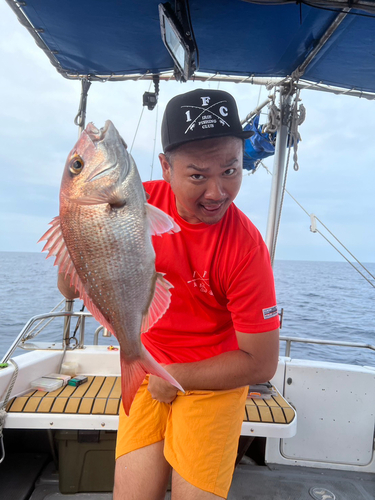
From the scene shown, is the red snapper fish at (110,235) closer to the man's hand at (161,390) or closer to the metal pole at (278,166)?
the man's hand at (161,390)

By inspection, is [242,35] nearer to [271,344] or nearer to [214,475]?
[271,344]

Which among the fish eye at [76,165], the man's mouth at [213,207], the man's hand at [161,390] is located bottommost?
the man's hand at [161,390]

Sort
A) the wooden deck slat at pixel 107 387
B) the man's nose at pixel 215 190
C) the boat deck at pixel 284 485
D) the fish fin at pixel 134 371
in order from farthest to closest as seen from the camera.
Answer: the boat deck at pixel 284 485
the wooden deck slat at pixel 107 387
the man's nose at pixel 215 190
the fish fin at pixel 134 371

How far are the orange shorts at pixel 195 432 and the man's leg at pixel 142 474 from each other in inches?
1.6

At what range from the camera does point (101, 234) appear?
1.30m

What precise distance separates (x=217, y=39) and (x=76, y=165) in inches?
107

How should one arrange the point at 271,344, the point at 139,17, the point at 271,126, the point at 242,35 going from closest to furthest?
the point at 271,344 < the point at 139,17 < the point at 242,35 < the point at 271,126

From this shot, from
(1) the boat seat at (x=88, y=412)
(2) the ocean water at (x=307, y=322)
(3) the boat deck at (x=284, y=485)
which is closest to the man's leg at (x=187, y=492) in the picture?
(1) the boat seat at (x=88, y=412)

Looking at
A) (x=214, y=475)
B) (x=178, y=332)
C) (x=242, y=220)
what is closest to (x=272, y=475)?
(x=214, y=475)

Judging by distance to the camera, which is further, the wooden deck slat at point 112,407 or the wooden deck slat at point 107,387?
the wooden deck slat at point 107,387

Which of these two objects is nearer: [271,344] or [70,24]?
[271,344]

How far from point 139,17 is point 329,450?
14.5ft

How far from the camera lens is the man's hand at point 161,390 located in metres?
2.10

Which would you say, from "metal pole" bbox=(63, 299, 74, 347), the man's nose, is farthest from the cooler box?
the man's nose
